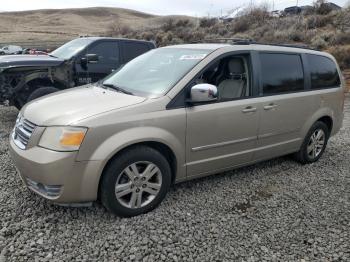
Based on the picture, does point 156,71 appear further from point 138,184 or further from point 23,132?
point 23,132

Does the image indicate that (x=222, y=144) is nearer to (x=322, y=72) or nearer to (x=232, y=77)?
(x=232, y=77)

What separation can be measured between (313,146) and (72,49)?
562 centimetres

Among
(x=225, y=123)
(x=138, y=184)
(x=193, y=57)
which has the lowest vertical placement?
(x=138, y=184)

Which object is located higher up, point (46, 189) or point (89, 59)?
point (89, 59)

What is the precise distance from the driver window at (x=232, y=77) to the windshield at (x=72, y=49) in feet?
14.6

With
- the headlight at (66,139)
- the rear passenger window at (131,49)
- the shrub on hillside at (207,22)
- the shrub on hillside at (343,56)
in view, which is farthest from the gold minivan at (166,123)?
the shrub on hillside at (207,22)

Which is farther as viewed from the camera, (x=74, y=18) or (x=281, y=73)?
(x=74, y=18)

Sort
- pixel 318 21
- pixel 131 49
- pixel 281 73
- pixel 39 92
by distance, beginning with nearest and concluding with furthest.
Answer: pixel 281 73, pixel 39 92, pixel 131 49, pixel 318 21

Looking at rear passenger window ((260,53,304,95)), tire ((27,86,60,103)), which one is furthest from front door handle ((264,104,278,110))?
tire ((27,86,60,103))

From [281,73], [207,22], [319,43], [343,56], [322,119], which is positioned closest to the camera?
[281,73]

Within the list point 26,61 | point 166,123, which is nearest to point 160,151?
point 166,123

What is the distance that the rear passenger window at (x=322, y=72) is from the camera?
514cm

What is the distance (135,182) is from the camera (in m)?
3.52

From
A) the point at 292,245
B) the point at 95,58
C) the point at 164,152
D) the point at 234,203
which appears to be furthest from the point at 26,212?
the point at 95,58
